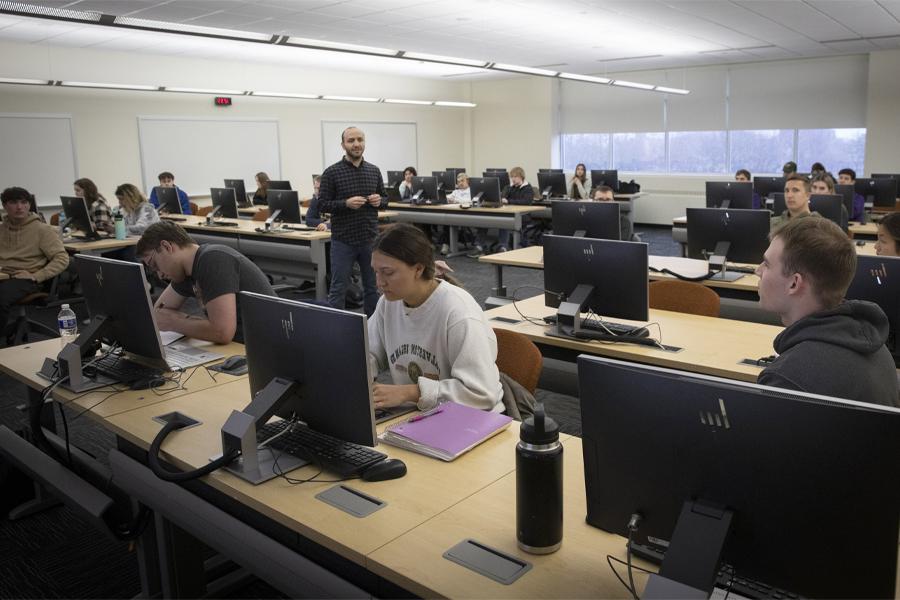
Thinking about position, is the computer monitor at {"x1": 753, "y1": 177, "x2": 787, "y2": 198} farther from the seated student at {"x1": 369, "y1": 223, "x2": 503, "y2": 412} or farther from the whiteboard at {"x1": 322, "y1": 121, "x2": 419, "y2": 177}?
the whiteboard at {"x1": 322, "y1": 121, "x2": 419, "y2": 177}

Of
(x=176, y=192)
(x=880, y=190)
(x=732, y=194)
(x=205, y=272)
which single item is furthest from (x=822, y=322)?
(x=176, y=192)

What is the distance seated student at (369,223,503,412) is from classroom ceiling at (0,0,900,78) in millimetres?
5122

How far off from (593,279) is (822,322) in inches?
62.6

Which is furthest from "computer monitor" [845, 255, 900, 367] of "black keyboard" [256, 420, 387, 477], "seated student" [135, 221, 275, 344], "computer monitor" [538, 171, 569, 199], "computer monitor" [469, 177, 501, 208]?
"computer monitor" [538, 171, 569, 199]

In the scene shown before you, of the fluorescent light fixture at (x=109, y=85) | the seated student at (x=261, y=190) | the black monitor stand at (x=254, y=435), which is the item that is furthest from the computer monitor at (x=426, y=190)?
the black monitor stand at (x=254, y=435)

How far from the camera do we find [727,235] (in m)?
4.29

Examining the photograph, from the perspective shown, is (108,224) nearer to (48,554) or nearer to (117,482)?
(48,554)

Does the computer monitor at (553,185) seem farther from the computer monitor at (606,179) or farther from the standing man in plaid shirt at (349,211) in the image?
the standing man in plaid shirt at (349,211)

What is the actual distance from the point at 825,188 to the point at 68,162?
952cm

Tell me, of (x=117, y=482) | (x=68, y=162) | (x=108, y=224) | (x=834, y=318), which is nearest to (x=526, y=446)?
(x=834, y=318)

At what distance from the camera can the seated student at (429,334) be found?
2.18 meters

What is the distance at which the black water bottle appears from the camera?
1.38 meters

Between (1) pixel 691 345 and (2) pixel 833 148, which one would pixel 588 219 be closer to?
(1) pixel 691 345

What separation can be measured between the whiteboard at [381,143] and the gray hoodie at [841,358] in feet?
40.7
